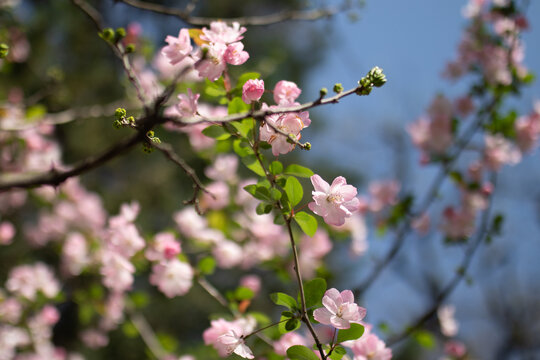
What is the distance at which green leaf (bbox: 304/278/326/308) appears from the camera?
74cm

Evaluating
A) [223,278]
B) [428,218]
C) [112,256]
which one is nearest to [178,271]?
[112,256]

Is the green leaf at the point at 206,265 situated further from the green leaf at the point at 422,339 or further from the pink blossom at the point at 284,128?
the green leaf at the point at 422,339

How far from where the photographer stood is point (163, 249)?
3.93 ft

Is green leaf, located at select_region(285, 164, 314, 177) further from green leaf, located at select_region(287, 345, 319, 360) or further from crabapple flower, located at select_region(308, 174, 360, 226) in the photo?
green leaf, located at select_region(287, 345, 319, 360)

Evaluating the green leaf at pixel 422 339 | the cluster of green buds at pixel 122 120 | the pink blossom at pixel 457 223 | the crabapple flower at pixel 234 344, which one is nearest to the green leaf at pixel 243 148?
the cluster of green buds at pixel 122 120

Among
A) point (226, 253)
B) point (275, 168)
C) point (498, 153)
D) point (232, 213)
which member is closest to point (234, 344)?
point (275, 168)

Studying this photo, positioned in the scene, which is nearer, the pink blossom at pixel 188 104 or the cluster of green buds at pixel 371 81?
the cluster of green buds at pixel 371 81

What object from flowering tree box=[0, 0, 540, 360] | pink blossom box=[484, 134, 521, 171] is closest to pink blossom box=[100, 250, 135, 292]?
flowering tree box=[0, 0, 540, 360]

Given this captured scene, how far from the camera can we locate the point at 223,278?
6.08 meters

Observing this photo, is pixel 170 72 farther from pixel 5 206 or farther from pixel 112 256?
pixel 5 206

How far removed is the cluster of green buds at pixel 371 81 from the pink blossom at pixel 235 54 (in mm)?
233

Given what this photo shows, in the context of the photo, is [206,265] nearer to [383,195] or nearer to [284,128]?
[284,128]

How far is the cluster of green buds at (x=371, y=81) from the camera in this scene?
0.61 metres

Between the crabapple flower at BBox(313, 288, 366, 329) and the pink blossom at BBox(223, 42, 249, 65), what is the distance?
434 mm
